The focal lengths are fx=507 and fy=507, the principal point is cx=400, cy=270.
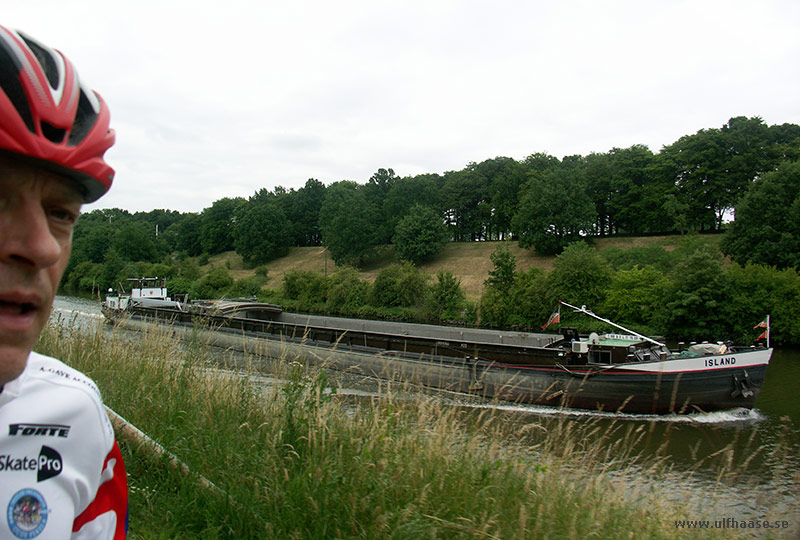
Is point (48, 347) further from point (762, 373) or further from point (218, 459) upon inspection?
point (762, 373)

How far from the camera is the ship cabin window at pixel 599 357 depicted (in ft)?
57.5

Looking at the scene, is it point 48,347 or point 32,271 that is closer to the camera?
point 32,271

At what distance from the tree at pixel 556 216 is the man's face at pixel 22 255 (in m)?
56.8

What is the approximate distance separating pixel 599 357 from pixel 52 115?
18639 mm

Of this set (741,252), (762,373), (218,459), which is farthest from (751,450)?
(741,252)

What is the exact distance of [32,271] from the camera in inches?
36.4

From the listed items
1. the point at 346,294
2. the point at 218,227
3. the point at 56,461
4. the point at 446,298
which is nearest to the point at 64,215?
the point at 56,461

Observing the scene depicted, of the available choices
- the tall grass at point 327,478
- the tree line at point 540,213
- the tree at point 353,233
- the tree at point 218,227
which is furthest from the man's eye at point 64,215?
the tree at point 218,227

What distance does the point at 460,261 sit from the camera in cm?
6144

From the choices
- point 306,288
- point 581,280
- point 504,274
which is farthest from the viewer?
point 306,288

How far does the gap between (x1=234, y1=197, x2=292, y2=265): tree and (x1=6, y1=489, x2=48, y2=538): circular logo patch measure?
8230cm

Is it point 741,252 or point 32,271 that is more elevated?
point 741,252

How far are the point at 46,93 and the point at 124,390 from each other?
15.8 feet

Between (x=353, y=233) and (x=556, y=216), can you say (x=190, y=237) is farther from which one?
(x=556, y=216)
